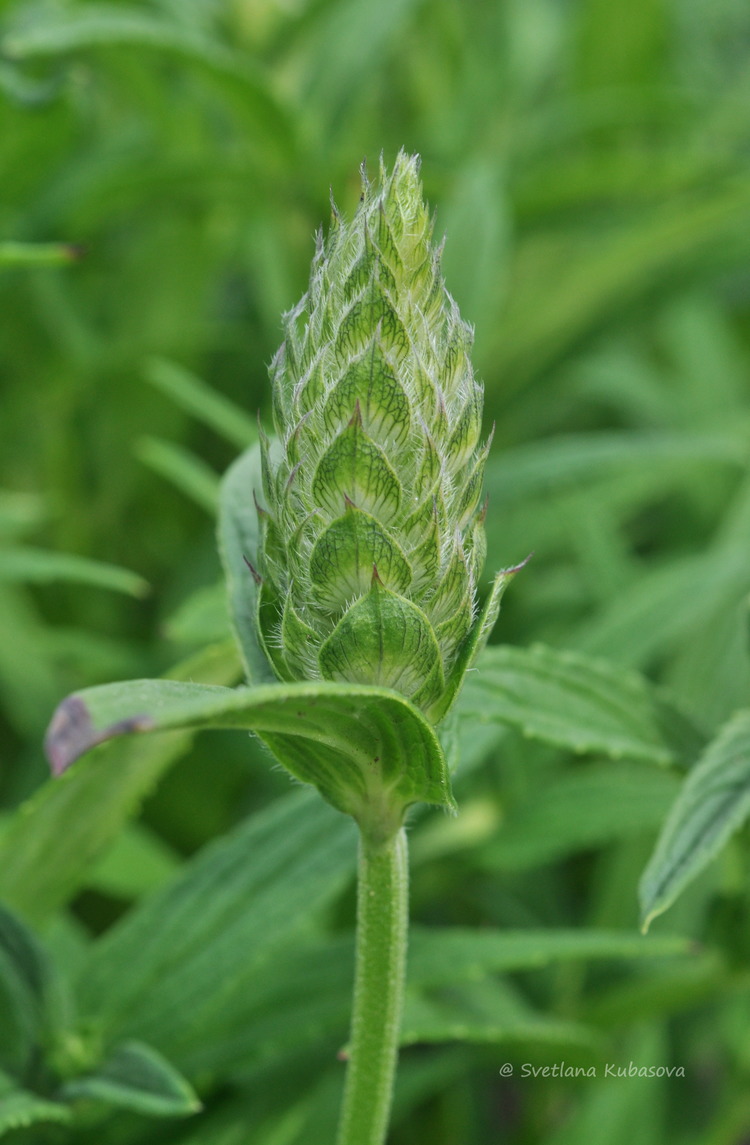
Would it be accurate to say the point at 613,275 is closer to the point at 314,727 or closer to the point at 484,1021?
the point at 484,1021

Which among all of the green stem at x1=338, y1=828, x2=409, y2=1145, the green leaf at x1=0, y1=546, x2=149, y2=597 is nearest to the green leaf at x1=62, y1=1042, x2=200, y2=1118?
the green stem at x1=338, y1=828, x2=409, y2=1145

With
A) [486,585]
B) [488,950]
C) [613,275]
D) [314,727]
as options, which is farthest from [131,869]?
[613,275]

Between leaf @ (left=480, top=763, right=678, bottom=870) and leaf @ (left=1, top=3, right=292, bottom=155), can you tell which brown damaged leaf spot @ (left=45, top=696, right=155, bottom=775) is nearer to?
leaf @ (left=480, top=763, right=678, bottom=870)

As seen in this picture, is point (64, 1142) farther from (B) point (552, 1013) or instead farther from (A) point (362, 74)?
(A) point (362, 74)

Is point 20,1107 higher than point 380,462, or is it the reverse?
point 380,462

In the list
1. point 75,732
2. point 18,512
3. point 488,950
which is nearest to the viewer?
point 75,732

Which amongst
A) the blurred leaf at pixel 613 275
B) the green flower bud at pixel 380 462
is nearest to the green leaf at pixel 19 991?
the green flower bud at pixel 380 462

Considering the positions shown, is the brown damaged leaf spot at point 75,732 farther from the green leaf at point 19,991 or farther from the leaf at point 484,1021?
the leaf at point 484,1021
